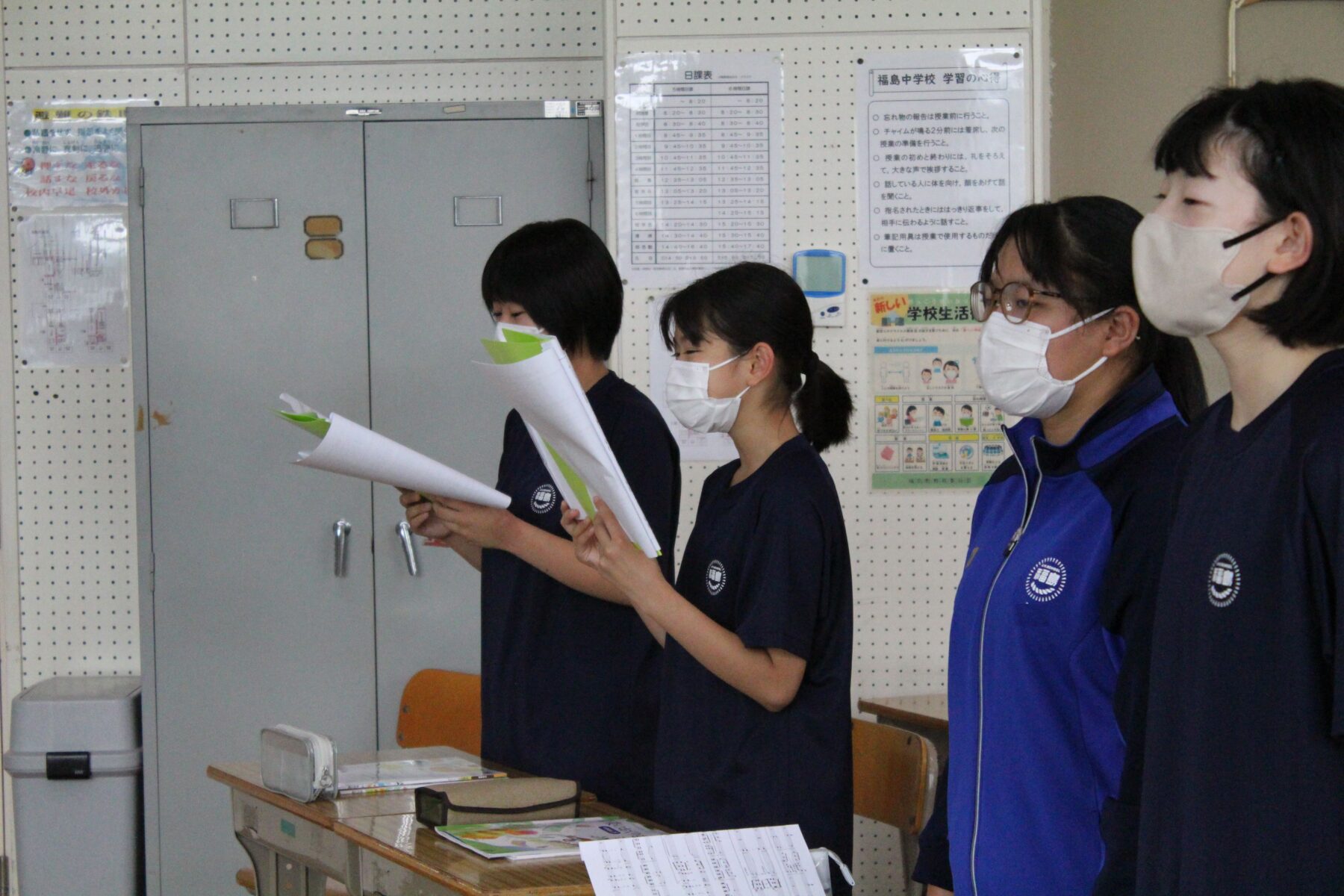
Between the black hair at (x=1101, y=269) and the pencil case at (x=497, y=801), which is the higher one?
the black hair at (x=1101, y=269)

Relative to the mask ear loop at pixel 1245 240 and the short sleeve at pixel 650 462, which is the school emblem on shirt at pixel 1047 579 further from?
the short sleeve at pixel 650 462

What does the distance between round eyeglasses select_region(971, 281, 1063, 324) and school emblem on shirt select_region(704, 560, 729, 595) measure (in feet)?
1.71

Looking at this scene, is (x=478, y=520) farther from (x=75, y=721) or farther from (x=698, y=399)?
(x=75, y=721)

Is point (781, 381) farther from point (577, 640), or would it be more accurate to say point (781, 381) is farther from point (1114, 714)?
point (1114, 714)

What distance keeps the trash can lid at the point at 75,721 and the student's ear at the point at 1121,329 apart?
2.92m

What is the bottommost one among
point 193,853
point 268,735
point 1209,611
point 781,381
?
point 193,853

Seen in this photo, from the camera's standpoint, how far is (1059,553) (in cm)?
143

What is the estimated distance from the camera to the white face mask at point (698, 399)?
1.97 meters

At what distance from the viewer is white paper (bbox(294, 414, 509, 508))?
Result: 73.7 inches

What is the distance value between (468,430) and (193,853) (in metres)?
1.36

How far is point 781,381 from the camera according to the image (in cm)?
200

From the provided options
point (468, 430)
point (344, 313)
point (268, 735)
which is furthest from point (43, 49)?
point (268, 735)

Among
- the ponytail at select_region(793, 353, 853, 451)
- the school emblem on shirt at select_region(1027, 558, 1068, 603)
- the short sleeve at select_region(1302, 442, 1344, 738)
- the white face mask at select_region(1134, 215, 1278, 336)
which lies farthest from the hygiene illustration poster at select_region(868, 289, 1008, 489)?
the short sleeve at select_region(1302, 442, 1344, 738)

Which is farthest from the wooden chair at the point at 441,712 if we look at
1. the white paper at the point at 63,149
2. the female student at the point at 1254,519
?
the female student at the point at 1254,519
